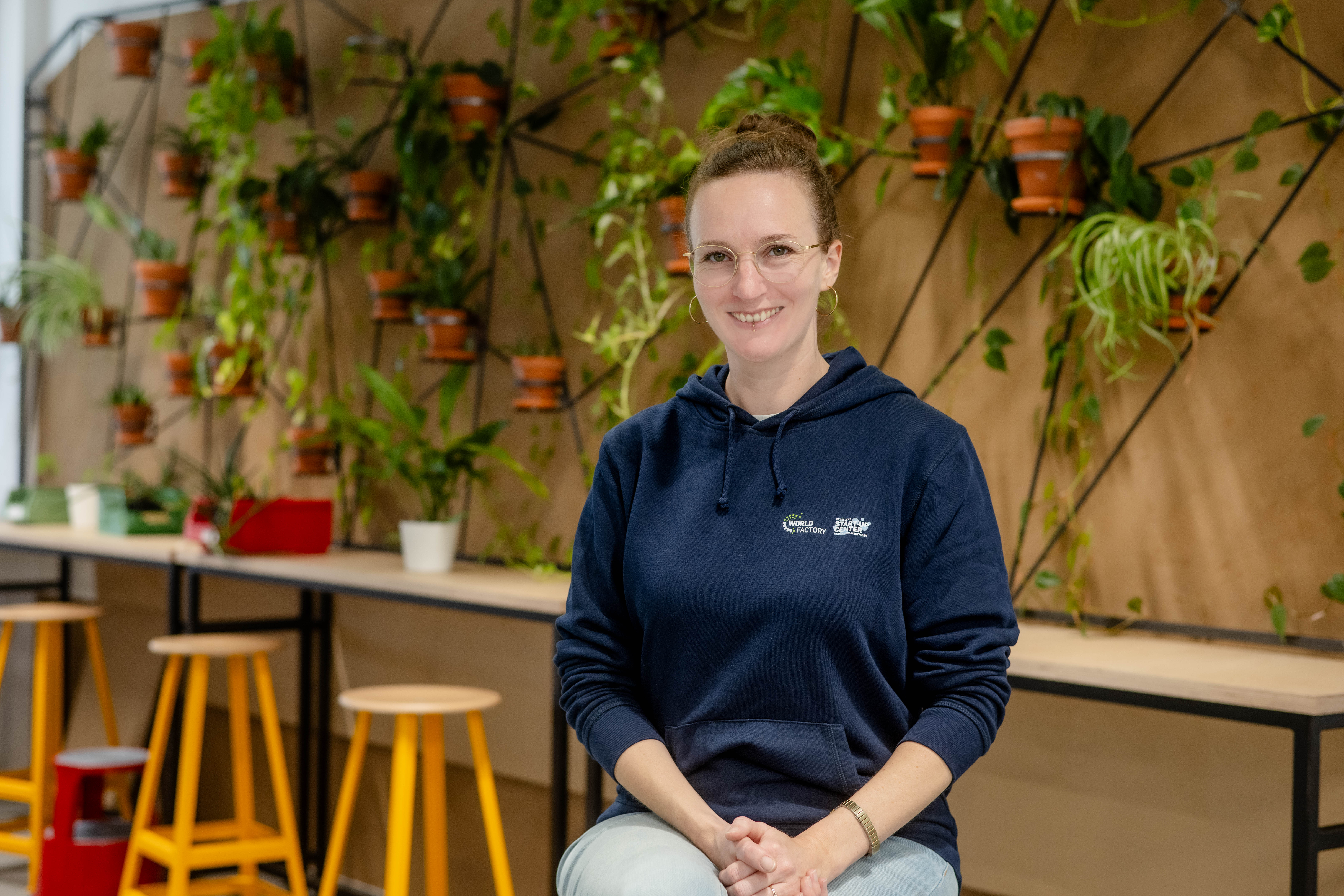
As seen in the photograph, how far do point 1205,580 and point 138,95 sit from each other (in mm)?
4300

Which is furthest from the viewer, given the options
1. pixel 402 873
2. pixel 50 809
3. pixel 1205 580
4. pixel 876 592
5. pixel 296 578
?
pixel 50 809

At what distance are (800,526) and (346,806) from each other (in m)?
1.83

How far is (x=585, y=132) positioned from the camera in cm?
351

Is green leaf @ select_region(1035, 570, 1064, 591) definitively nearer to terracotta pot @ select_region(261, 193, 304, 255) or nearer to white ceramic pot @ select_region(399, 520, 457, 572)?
white ceramic pot @ select_region(399, 520, 457, 572)

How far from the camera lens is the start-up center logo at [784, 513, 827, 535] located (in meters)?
1.58

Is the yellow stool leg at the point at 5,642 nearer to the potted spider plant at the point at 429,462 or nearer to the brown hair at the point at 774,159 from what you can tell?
the potted spider plant at the point at 429,462

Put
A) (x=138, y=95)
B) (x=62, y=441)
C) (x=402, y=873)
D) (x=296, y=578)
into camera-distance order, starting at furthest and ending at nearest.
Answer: (x=62, y=441) < (x=138, y=95) < (x=296, y=578) < (x=402, y=873)

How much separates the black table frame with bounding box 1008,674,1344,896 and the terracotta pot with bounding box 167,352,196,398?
137 inches

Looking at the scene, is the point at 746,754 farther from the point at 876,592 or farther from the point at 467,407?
the point at 467,407

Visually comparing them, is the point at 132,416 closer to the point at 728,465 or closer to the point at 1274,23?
the point at 728,465

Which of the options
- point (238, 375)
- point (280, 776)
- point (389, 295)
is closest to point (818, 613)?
point (280, 776)

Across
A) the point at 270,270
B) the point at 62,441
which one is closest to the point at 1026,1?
the point at 270,270

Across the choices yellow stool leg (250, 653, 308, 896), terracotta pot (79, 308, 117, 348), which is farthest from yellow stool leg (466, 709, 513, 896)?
terracotta pot (79, 308, 117, 348)

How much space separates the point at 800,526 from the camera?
5.20 feet
